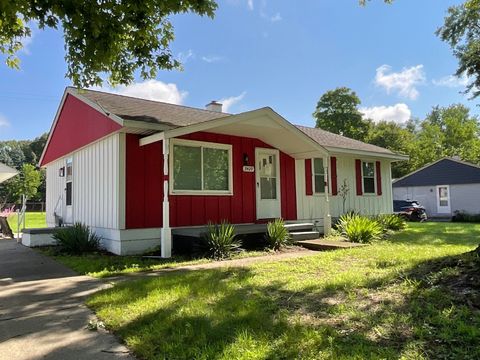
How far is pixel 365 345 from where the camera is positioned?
3039 mm

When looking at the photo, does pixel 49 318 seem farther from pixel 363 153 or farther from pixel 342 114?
pixel 342 114

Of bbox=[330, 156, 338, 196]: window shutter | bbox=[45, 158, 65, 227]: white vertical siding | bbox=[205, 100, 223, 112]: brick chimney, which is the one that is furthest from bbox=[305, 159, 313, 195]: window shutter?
bbox=[45, 158, 65, 227]: white vertical siding

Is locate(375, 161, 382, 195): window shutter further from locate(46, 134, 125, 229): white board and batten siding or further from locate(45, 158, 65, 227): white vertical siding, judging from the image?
locate(45, 158, 65, 227): white vertical siding

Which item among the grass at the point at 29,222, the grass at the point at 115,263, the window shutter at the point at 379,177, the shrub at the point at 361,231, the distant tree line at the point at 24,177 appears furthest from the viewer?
the distant tree line at the point at 24,177

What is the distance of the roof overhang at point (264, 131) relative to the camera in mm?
8844

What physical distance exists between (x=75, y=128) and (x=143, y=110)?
11.5 ft

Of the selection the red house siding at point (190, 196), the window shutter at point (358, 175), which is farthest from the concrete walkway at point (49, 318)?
the window shutter at point (358, 175)

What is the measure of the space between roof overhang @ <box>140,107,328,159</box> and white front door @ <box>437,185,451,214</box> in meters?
18.8

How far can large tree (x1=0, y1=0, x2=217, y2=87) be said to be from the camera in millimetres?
6582

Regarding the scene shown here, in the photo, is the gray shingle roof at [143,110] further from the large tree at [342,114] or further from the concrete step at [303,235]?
the large tree at [342,114]

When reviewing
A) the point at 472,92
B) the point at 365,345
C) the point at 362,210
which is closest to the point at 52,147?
the point at 362,210

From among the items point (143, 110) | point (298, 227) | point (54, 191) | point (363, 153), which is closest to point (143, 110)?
point (143, 110)

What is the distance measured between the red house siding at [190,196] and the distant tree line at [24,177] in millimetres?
27101

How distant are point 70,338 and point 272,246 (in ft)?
21.0
